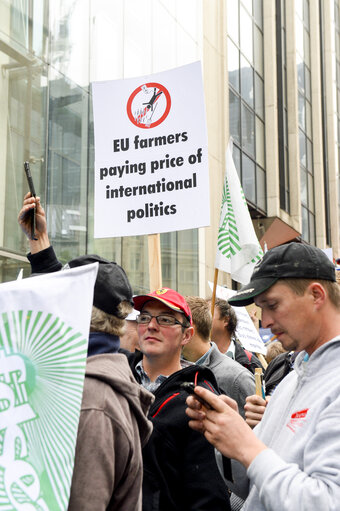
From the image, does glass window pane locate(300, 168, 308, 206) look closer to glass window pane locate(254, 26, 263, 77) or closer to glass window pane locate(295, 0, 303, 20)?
glass window pane locate(254, 26, 263, 77)

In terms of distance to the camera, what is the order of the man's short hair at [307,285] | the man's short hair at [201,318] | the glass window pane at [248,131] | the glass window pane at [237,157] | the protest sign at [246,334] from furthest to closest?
the glass window pane at [248,131]
the glass window pane at [237,157]
the protest sign at [246,334]
the man's short hair at [201,318]
the man's short hair at [307,285]

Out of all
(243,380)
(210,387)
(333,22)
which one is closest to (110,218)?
(243,380)

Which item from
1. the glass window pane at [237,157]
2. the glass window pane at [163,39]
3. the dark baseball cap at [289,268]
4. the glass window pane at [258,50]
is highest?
the glass window pane at [258,50]

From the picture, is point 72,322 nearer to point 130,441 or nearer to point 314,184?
point 130,441

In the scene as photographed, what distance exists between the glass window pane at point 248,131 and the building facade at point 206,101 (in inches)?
2.1

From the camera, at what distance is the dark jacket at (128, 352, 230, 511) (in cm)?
276

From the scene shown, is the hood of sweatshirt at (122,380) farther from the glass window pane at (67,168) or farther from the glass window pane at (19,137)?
the glass window pane at (67,168)

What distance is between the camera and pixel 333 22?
112 ft

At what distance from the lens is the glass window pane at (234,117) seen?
1920 centimetres

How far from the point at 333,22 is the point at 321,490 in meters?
35.1

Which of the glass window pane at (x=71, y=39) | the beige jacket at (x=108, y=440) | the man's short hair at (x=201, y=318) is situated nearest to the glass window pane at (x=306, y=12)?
the glass window pane at (x=71, y=39)

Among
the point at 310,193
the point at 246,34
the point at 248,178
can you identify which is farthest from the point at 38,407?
the point at 310,193

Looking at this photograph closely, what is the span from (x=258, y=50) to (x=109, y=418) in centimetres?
2160

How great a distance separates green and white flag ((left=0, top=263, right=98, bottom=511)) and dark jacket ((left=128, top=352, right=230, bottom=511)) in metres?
1.06
